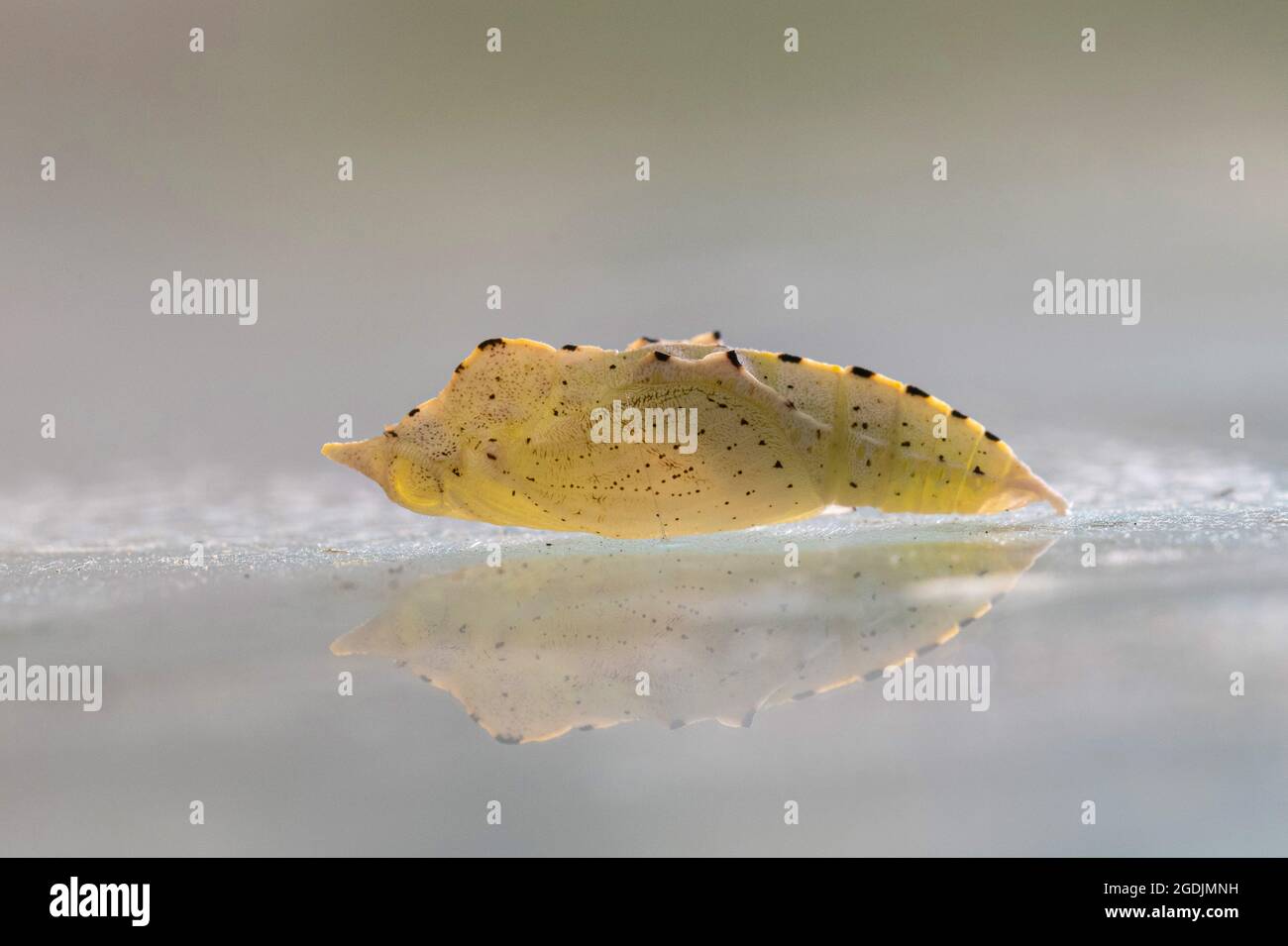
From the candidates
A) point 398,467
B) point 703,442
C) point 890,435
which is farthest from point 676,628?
point 398,467

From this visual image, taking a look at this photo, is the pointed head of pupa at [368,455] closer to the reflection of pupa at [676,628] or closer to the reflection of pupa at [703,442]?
the reflection of pupa at [703,442]

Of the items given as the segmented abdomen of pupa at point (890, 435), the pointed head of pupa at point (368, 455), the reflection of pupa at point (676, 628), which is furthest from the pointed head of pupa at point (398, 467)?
the segmented abdomen of pupa at point (890, 435)

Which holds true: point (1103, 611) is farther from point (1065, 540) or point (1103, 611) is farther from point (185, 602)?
point (185, 602)

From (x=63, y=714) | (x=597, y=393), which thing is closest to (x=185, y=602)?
(x=63, y=714)

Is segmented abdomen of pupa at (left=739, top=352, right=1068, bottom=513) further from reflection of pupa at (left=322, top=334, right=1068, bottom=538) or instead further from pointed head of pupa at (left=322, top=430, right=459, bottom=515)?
pointed head of pupa at (left=322, top=430, right=459, bottom=515)

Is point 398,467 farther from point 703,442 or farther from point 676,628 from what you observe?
point 676,628

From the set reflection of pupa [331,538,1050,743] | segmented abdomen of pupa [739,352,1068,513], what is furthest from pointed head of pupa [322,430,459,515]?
segmented abdomen of pupa [739,352,1068,513]
